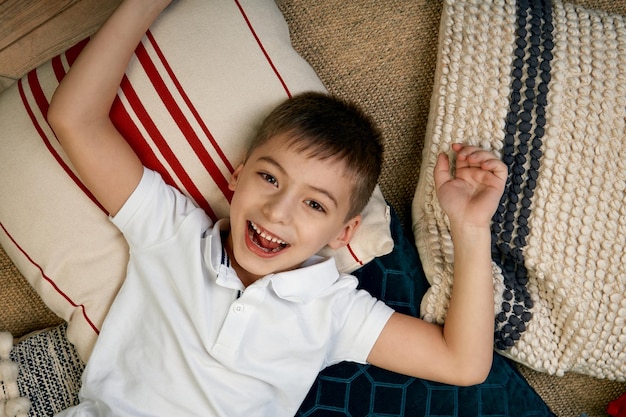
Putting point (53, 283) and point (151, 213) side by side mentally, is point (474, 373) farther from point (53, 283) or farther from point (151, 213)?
point (53, 283)

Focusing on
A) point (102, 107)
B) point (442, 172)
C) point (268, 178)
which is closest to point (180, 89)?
point (102, 107)

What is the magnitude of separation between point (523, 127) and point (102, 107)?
0.79 meters

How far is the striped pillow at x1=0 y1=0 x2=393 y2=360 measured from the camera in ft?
3.78

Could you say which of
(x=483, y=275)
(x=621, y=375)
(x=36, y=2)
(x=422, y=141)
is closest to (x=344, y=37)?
(x=422, y=141)

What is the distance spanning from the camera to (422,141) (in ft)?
4.42

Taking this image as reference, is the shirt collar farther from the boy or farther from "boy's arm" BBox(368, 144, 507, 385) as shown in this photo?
"boy's arm" BBox(368, 144, 507, 385)

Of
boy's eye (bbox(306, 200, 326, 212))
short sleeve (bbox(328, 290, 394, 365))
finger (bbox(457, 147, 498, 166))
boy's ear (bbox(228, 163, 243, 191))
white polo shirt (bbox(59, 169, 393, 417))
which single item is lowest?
short sleeve (bbox(328, 290, 394, 365))

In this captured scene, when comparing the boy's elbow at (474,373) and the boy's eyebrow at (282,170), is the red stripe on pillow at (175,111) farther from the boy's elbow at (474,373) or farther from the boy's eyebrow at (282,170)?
the boy's elbow at (474,373)

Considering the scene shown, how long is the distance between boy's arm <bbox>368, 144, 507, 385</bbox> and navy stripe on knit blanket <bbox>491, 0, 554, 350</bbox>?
0.05 meters

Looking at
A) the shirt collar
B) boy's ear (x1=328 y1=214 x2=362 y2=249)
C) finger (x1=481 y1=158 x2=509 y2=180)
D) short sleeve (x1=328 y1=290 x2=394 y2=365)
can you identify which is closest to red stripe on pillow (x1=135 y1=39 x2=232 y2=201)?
the shirt collar

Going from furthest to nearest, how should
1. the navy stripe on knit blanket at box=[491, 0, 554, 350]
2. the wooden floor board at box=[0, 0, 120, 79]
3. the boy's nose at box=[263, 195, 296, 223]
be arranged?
the wooden floor board at box=[0, 0, 120, 79] < the navy stripe on knit blanket at box=[491, 0, 554, 350] < the boy's nose at box=[263, 195, 296, 223]

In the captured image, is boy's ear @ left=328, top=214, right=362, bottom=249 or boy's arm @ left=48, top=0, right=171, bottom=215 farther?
boy's ear @ left=328, top=214, right=362, bottom=249

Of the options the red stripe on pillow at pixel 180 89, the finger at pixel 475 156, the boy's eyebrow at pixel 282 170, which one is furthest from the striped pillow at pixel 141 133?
the finger at pixel 475 156

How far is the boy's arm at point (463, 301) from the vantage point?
1132mm
